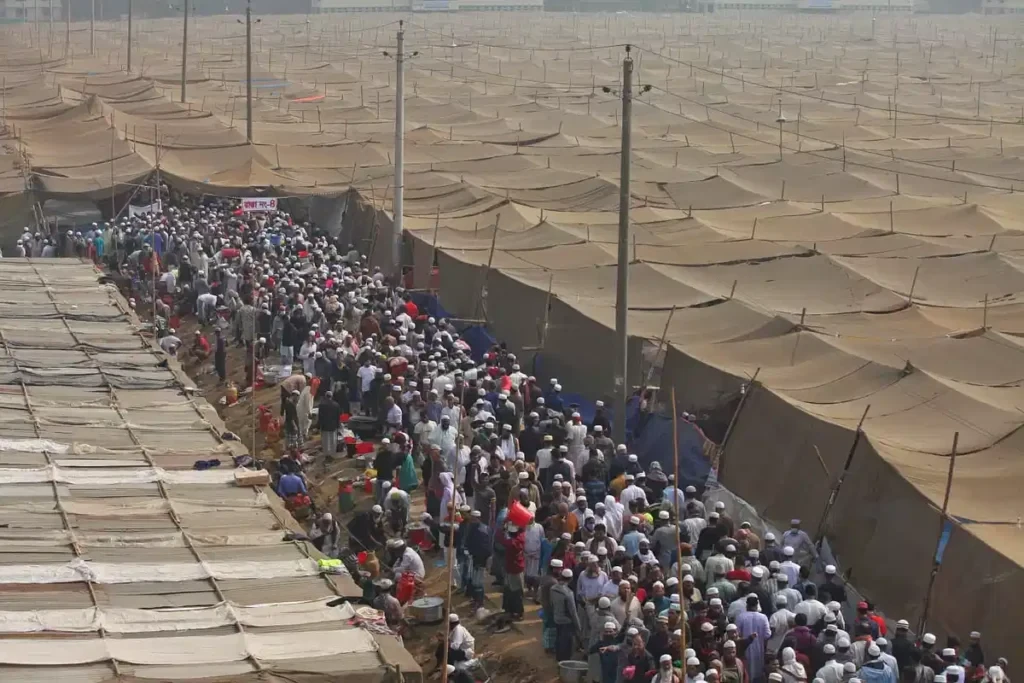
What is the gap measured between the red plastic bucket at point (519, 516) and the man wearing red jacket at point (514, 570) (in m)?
0.04

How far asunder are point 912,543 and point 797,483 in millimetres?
1919

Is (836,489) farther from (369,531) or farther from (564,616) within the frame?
(369,531)

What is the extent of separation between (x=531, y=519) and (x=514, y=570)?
1.56 feet

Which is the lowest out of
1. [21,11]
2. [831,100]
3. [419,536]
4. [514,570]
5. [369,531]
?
[419,536]

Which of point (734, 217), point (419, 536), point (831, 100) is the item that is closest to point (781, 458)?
point (419, 536)

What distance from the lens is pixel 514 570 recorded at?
12.8 metres

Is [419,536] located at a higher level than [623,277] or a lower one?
lower

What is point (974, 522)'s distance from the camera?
11.2 meters

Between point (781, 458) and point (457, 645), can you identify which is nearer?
point (457, 645)

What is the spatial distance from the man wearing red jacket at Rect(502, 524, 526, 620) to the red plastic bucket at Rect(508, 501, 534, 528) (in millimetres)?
42

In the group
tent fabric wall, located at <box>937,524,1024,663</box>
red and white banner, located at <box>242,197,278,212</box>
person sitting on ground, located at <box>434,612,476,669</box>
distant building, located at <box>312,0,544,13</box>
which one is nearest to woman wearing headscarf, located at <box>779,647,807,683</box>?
tent fabric wall, located at <box>937,524,1024,663</box>

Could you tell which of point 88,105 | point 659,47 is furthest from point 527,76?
point 88,105

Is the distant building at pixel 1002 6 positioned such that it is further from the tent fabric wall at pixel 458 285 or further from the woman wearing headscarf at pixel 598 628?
the woman wearing headscarf at pixel 598 628

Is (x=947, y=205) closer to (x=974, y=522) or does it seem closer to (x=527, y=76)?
(x=974, y=522)
